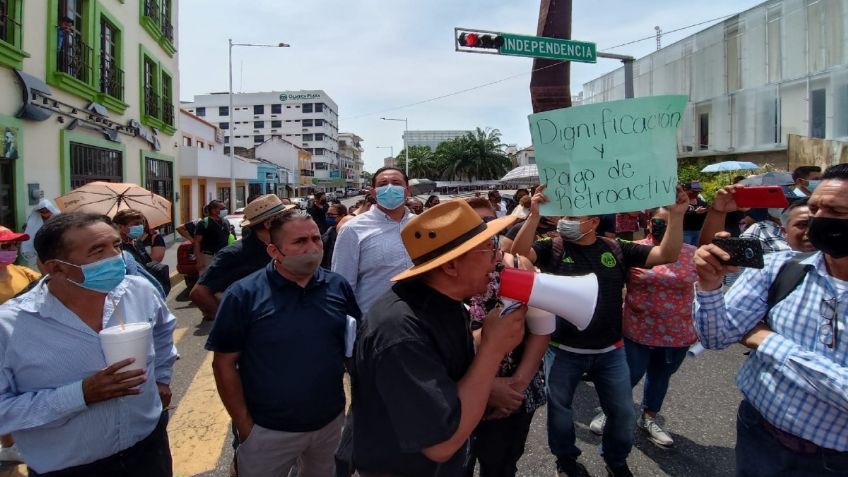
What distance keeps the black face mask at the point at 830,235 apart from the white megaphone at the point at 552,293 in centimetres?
77

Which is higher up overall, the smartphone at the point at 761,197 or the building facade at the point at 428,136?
the building facade at the point at 428,136

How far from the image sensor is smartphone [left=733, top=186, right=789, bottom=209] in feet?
6.94

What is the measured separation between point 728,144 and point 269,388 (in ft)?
75.5

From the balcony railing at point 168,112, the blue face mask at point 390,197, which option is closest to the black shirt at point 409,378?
the blue face mask at point 390,197

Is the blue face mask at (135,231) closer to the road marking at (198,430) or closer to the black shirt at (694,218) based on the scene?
the road marking at (198,430)

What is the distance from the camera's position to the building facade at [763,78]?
52.4 ft

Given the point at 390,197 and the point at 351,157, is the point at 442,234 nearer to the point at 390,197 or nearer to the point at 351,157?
the point at 390,197

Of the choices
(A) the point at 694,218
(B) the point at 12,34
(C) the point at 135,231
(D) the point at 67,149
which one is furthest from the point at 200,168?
(A) the point at 694,218

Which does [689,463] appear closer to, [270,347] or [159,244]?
[270,347]

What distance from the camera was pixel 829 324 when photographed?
1.70 meters

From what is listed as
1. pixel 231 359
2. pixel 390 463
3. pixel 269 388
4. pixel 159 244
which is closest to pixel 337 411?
pixel 269 388

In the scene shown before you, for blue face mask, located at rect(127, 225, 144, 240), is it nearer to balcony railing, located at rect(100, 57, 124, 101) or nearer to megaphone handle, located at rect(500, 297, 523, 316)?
megaphone handle, located at rect(500, 297, 523, 316)

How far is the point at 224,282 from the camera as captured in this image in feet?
11.9

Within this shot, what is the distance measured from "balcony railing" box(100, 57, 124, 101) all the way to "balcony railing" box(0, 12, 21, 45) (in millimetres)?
3712
